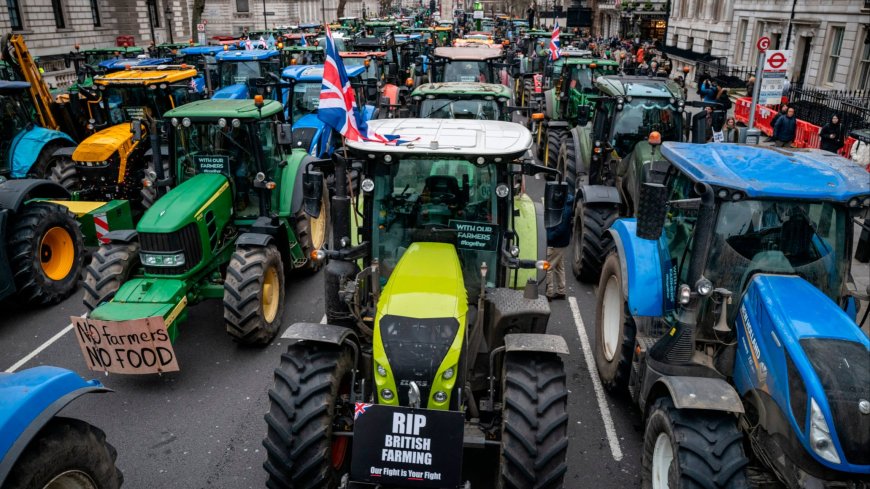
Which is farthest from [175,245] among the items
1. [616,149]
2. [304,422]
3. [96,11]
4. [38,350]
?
[96,11]

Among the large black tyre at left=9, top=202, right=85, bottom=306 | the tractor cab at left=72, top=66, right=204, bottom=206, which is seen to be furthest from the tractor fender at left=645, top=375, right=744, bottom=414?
the tractor cab at left=72, top=66, right=204, bottom=206

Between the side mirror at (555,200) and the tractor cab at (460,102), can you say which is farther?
the tractor cab at (460,102)

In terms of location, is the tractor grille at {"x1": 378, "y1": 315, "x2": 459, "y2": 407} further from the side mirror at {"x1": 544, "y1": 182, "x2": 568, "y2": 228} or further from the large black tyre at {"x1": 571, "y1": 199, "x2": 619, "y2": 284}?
the large black tyre at {"x1": 571, "y1": 199, "x2": 619, "y2": 284}

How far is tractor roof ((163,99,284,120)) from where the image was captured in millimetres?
7250

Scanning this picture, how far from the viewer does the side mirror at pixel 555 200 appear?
5047mm

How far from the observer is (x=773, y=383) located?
12.5 feet

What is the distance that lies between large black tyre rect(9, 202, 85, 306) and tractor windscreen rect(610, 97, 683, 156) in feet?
25.0

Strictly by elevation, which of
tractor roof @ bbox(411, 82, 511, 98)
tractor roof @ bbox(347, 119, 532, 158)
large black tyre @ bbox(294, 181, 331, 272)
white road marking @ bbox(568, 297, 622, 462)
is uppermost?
tractor roof @ bbox(347, 119, 532, 158)

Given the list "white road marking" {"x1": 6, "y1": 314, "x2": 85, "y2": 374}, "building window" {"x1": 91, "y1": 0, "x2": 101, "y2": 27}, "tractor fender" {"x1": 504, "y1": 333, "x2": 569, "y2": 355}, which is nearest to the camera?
"tractor fender" {"x1": 504, "y1": 333, "x2": 569, "y2": 355}

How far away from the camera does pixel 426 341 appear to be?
3.97m

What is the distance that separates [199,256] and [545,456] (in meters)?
4.45

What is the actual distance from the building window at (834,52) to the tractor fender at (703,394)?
20.7 metres

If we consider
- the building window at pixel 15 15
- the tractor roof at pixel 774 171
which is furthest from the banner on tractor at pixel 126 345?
the building window at pixel 15 15

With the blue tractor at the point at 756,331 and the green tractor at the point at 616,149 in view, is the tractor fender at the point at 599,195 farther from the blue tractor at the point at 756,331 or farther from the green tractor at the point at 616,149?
the blue tractor at the point at 756,331
